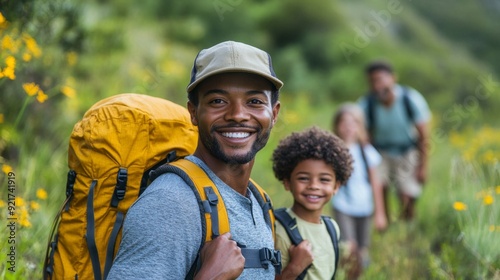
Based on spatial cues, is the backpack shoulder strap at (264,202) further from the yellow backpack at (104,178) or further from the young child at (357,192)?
the young child at (357,192)

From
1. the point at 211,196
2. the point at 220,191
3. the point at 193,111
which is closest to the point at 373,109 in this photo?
the point at 193,111

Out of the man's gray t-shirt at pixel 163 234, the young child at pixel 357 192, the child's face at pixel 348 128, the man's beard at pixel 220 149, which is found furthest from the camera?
the child's face at pixel 348 128

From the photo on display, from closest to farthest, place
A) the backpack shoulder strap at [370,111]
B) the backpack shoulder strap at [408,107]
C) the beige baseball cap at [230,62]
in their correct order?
the beige baseball cap at [230,62], the backpack shoulder strap at [408,107], the backpack shoulder strap at [370,111]

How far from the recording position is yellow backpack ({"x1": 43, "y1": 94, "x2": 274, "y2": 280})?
2520mm

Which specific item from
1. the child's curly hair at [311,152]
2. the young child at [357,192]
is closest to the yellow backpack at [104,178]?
the child's curly hair at [311,152]

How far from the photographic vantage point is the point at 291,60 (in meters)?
17.1

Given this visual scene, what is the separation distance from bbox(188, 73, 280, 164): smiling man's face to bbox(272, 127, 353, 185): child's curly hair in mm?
912

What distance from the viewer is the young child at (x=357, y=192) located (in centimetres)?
576

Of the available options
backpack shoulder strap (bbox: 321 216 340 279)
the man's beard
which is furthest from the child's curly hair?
the man's beard

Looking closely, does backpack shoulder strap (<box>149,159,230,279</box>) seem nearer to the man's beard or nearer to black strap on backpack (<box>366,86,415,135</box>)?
the man's beard

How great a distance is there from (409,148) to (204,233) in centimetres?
584

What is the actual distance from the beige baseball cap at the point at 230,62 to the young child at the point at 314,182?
3.25ft

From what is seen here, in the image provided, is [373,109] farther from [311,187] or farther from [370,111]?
[311,187]

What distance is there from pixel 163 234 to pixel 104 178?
553mm
